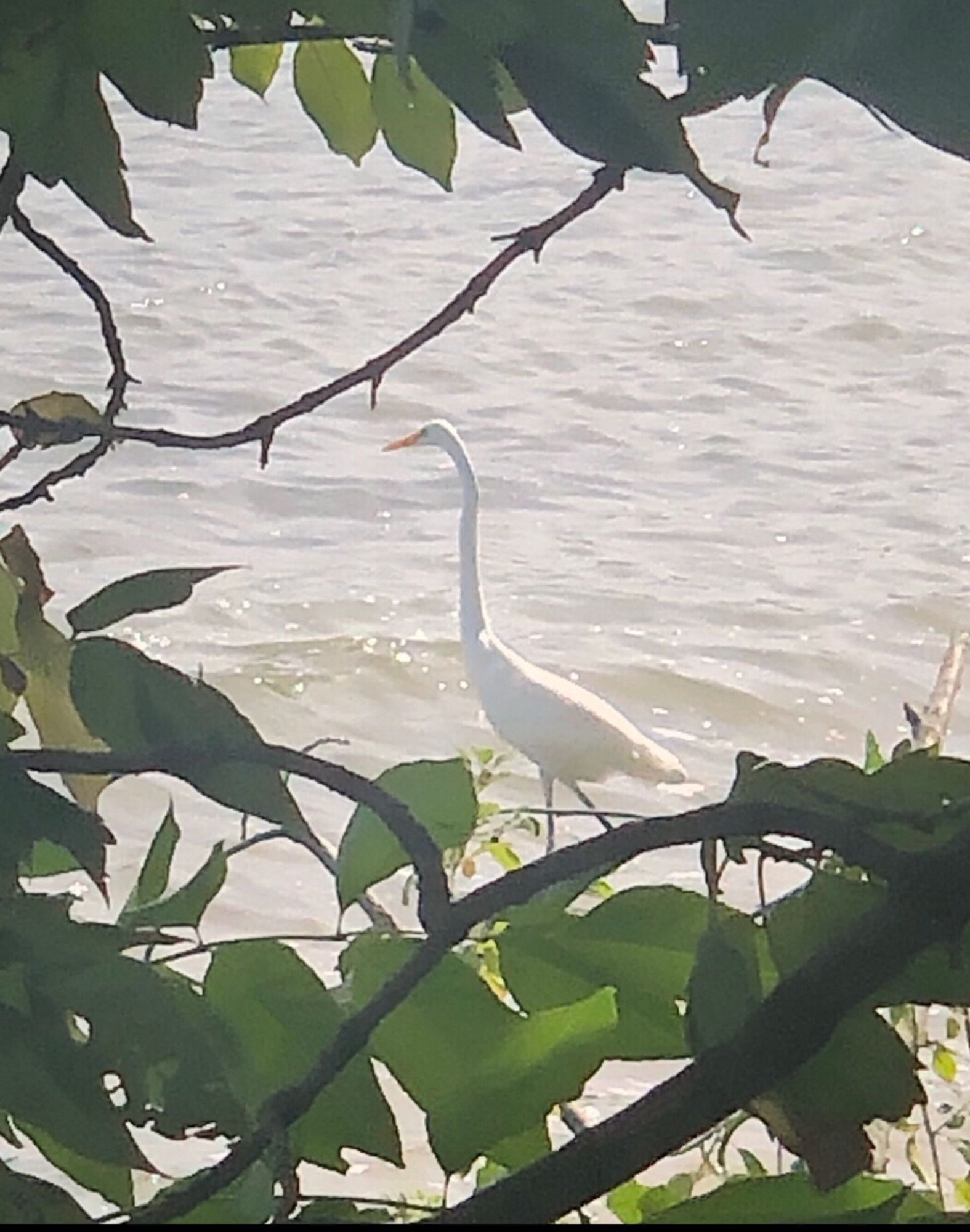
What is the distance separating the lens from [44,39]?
0.97ft

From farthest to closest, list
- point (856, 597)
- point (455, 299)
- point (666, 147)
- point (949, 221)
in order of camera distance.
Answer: point (949, 221)
point (856, 597)
point (455, 299)
point (666, 147)

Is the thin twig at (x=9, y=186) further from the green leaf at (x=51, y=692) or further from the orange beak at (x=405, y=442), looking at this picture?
the orange beak at (x=405, y=442)

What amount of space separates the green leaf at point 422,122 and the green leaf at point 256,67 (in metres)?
0.04

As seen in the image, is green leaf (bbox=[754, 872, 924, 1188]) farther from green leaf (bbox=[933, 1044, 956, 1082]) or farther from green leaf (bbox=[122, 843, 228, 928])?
green leaf (bbox=[933, 1044, 956, 1082])

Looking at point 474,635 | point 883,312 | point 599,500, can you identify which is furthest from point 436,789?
point 883,312

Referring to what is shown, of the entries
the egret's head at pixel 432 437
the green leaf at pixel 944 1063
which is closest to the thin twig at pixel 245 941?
the green leaf at pixel 944 1063

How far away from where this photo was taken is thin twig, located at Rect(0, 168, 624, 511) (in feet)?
1.14

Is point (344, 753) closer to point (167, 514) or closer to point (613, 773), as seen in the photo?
point (613, 773)

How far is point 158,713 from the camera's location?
31cm

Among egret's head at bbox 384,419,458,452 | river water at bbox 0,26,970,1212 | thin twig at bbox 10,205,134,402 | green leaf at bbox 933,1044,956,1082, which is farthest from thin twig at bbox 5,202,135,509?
egret's head at bbox 384,419,458,452

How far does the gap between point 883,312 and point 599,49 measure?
4.15m

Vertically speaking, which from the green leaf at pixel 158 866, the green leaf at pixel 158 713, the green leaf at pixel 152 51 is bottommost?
the green leaf at pixel 158 866

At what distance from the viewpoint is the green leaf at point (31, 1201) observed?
28cm

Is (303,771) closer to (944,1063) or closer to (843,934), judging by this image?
(843,934)
